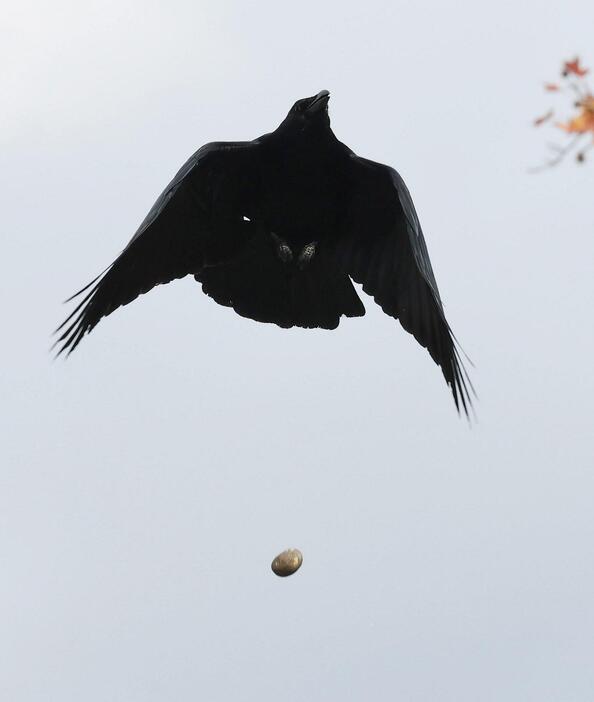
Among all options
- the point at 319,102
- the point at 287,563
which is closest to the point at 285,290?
the point at 319,102

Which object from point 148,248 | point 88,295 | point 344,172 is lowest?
point 88,295

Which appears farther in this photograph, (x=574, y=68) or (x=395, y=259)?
(x=395, y=259)

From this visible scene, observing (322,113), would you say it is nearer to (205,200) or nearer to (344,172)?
(344,172)

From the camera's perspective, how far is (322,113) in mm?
9453

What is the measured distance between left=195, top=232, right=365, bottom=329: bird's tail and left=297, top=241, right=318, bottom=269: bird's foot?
4 cm

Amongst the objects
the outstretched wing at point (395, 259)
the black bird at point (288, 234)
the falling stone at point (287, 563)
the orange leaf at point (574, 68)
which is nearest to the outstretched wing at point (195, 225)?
the black bird at point (288, 234)

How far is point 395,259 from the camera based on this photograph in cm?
949

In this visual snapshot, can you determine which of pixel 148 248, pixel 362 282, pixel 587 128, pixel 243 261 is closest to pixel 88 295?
pixel 148 248

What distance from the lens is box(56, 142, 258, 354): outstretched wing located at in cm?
936

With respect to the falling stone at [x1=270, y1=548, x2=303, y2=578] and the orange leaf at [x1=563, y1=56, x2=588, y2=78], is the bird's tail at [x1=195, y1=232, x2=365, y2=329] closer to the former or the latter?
the falling stone at [x1=270, y1=548, x2=303, y2=578]

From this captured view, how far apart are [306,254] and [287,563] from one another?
8.57 ft

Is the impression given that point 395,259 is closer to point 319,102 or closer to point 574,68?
point 319,102

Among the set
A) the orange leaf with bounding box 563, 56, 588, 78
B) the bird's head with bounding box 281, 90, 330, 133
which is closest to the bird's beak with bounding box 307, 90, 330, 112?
the bird's head with bounding box 281, 90, 330, 133

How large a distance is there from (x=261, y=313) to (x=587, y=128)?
8062mm
